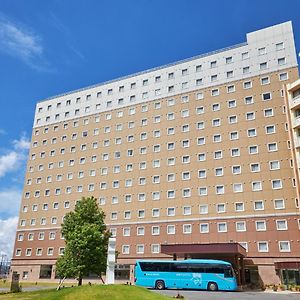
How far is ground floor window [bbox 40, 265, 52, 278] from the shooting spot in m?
61.2

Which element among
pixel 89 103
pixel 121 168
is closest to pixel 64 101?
pixel 89 103

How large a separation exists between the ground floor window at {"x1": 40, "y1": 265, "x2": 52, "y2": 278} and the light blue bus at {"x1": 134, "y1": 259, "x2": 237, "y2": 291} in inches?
1000

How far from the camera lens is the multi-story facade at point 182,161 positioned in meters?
49.3

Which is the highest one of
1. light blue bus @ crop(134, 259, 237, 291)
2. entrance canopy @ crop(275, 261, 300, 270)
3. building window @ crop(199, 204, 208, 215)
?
building window @ crop(199, 204, 208, 215)

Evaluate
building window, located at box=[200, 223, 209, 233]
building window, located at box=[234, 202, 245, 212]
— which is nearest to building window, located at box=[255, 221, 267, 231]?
building window, located at box=[234, 202, 245, 212]

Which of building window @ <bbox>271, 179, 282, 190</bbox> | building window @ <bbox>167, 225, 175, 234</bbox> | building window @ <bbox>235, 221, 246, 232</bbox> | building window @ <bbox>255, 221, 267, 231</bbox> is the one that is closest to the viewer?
building window @ <bbox>255, 221, 267, 231</bbox>

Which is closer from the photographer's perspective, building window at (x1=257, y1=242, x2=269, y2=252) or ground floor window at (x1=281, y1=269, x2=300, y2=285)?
ground floor window at (x1=281, y1=269, x2=300, y2=285)

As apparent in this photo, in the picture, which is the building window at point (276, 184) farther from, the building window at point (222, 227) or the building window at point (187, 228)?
the building window at point (187, 228)

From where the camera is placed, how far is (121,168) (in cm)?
6153

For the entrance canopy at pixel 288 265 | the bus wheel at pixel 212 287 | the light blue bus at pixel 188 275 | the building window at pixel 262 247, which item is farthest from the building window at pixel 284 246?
the bus wheel at pixel 212 287

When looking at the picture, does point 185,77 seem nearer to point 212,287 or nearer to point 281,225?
point 281,225

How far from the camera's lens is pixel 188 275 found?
3997 centimetres

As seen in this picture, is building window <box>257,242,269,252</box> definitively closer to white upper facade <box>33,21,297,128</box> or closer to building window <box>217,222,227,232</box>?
building window <box>217,222,227,232</box>

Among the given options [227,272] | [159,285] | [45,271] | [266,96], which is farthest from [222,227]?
[45,271]
